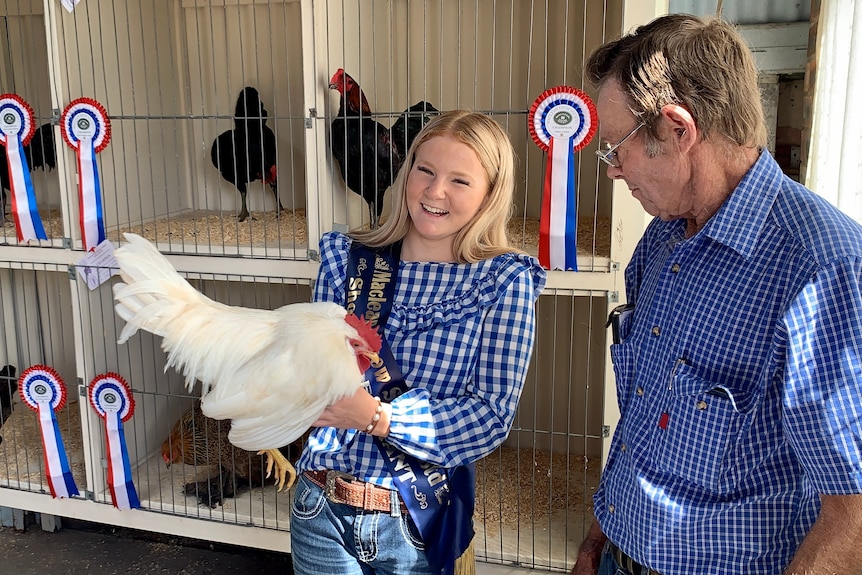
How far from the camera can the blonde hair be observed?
3.95ft

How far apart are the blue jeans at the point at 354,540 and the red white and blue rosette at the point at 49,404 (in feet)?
3.91

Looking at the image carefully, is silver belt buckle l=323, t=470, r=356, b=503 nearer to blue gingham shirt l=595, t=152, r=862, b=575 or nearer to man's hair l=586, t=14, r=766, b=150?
blue gingham shirt l=595, t=152, r=862, b=575

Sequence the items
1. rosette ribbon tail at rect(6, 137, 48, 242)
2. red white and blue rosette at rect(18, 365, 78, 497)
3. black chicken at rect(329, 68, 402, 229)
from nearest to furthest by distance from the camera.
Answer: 1. black chicken at rect(329, 68, 402, 229)
2. rosette ribbon tail at rect(6, 137, 48, 242)
3. red white and blue rosette at rect(18, 365, 78, 497)

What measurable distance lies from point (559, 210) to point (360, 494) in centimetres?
78

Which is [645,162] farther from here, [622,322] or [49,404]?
[49,404]

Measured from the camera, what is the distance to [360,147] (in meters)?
1.82

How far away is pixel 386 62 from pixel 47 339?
1.62m

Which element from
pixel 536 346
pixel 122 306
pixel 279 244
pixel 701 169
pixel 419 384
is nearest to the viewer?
pixel 701 169

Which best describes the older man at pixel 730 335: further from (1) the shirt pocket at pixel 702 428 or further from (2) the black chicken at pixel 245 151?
(2) the black chicken at pixel 245 151

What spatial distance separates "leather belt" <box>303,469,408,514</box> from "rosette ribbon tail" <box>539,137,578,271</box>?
2.31 feet

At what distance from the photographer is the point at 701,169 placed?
2.79 ft

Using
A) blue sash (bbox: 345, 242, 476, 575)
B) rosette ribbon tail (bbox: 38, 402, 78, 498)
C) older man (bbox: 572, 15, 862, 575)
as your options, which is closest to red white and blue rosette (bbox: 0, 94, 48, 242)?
rosette ribbon tail (bbox: 38, 402, 78, 498)

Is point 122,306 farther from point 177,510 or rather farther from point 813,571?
point 177,510

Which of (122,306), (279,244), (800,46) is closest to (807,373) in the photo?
(122,306)
